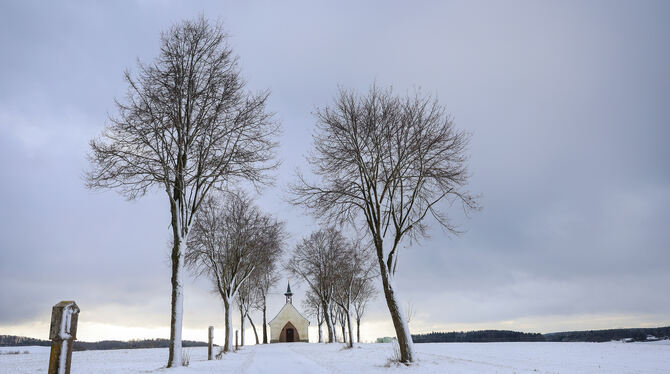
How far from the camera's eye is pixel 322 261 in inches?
1741

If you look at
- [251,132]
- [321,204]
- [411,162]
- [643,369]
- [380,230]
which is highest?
[251,132]

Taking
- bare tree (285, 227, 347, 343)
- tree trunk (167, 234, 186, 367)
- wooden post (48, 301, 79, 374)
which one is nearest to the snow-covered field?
tree trunk (167, 234, 186, 367)

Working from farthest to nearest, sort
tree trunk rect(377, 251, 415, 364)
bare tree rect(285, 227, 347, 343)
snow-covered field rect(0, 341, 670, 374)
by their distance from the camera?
bare tree rect(285, 227, 347, 343) → tree trunk rect(377, 251, 415, 364) → snow-covered field rect(0, 341, 670, 374)

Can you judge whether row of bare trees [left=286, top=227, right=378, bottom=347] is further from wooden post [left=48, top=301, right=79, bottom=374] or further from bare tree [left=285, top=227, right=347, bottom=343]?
wooden post [left=48, top=301, right=79, bottom=374]

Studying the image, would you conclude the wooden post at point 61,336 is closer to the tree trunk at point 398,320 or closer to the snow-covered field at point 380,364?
the snow-covered field at point 380,364

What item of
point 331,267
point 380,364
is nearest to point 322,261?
point 331,267

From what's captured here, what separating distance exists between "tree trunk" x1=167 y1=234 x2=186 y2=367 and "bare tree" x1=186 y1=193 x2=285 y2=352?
1257 cm

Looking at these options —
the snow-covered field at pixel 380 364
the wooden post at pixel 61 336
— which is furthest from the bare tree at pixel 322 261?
the wooden post at pixel 61 336

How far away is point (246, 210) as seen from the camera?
31.1 m

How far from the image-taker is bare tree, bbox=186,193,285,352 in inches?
1099

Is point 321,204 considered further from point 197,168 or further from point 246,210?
point 246,210

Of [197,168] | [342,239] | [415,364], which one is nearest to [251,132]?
[197,168]

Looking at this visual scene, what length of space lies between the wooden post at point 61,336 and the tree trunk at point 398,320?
11.4 m

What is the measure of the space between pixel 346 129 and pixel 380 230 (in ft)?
16.0
